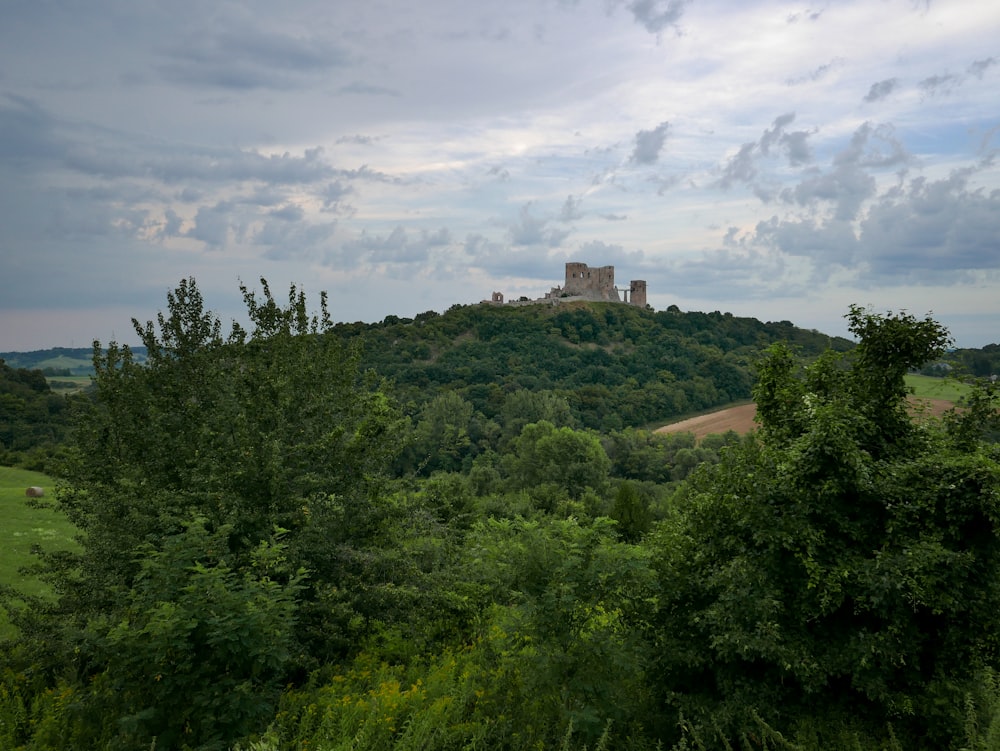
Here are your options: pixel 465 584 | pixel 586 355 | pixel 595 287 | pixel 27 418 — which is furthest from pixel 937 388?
pixel 595 287

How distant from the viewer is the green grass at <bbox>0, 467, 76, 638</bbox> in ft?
58.0

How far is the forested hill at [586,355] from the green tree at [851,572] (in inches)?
2636

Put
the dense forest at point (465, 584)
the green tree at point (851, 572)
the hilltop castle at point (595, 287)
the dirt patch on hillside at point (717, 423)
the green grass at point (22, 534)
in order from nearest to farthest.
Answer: the dense forest at point (465, 584), the green tree at point (851, 572), the green grass at point (22, 534), the dirt patch on hillside at point (717, 423), the hilltop castle at point (595, 287)

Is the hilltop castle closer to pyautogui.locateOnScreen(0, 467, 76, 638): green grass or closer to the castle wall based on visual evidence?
the castle wall

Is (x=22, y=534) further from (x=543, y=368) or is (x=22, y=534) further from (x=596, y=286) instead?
(x=596, y=286)

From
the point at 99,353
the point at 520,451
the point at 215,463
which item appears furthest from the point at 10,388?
the point at 215,463

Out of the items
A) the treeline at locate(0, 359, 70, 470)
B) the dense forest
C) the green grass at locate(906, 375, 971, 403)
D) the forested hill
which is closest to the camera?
the dense forest

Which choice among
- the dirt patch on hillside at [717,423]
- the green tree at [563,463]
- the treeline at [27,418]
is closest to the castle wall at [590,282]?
the dirt patch on hillside at [717,423]

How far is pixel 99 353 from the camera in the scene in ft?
37.8

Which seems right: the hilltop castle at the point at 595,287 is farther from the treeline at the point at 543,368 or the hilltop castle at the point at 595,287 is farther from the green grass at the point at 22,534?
the green grass at the point at 22,534

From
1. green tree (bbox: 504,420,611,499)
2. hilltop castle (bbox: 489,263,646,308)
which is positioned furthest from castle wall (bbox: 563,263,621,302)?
Result: green tree (bbox: 504,420,611,499)

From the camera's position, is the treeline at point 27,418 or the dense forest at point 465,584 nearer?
the dense forest at point 465,584

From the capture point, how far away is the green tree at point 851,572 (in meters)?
7.63

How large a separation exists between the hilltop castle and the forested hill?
8650mm
